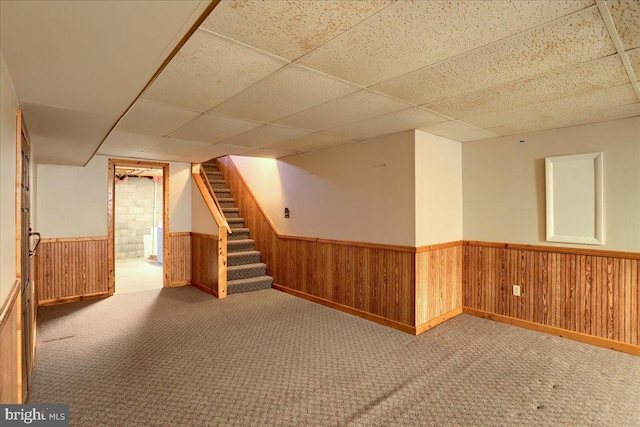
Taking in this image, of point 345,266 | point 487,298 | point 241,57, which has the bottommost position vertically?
point 487,298

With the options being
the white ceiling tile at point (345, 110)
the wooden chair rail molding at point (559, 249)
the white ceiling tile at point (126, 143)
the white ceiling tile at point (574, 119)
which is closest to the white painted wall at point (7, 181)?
the white ceiling tile at point (126, 143)

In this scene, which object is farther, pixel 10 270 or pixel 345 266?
pixel 345 266

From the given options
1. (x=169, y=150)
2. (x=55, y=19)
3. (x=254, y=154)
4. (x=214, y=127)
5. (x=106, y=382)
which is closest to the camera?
(x=55, y=19)

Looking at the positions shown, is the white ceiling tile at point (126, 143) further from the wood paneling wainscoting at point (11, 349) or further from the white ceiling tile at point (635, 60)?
the white ceiling tile at point (635, 60)

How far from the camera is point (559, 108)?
2795 millimetres

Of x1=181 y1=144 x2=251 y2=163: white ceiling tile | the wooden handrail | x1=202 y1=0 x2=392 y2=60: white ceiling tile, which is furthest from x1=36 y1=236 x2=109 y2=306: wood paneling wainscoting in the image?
x1=202 y1=0 x2=392 y2=60: white ceiling tile

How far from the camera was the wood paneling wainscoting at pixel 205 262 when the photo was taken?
17.1ft

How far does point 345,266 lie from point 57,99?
132 inches

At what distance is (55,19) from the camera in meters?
1.31

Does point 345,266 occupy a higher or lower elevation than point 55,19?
lower

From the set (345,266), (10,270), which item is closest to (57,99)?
(10,270)

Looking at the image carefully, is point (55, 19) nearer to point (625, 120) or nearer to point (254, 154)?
point (254, 154)

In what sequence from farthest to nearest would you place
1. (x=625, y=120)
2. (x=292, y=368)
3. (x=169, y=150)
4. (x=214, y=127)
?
(x=169, y=150) → (x=214, y=127) → (x=625, y=120) → (x=292, y=368)

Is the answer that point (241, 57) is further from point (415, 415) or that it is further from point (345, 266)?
point (345, 266)
